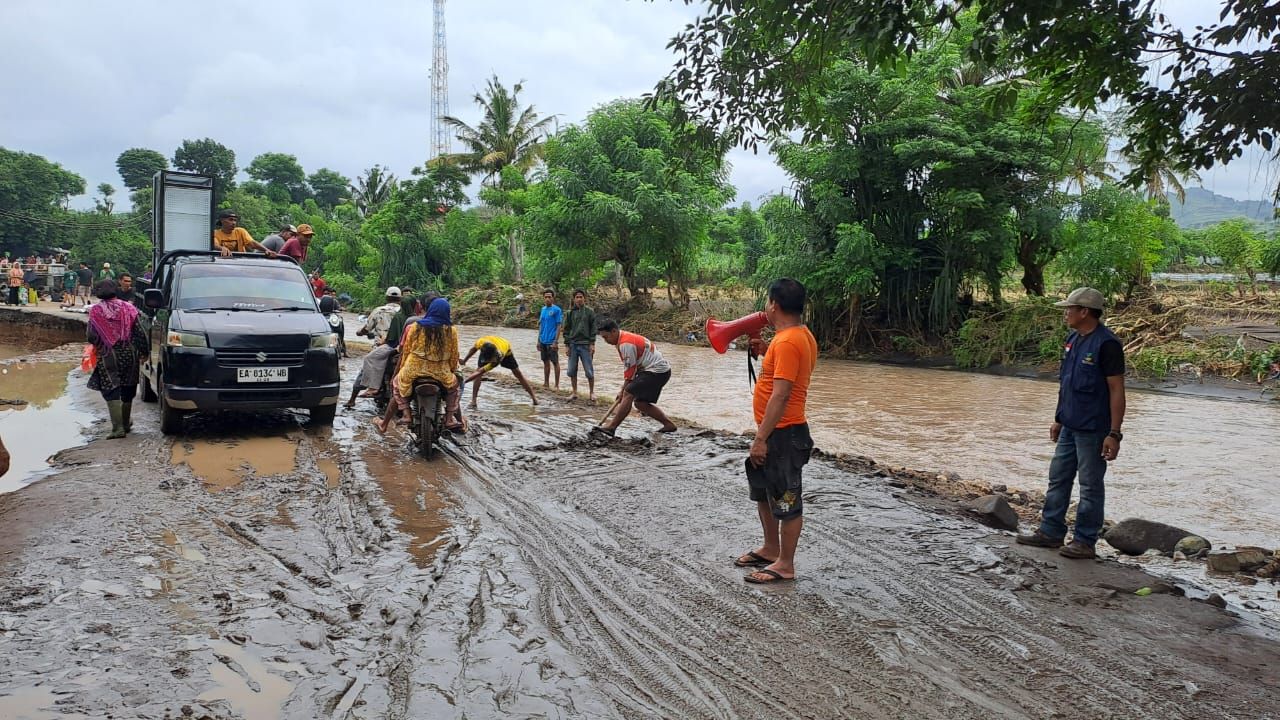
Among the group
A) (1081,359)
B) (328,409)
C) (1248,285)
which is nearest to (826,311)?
(1248,285)

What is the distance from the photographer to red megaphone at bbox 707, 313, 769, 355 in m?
5.61

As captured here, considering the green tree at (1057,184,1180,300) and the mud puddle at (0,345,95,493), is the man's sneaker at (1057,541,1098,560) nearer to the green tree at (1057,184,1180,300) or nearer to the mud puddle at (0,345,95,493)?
the mud puddle at (0,345,95,493)

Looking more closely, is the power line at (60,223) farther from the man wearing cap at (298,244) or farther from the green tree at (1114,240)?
the green tree at (1114,240)

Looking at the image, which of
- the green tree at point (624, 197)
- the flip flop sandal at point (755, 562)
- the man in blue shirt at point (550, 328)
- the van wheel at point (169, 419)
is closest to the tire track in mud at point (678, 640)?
the flip flop sandal at point (755, 562)

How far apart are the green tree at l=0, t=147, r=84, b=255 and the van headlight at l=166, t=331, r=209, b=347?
56635 mm

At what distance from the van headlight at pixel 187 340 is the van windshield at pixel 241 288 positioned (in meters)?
0.66

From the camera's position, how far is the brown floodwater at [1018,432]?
27.9ft

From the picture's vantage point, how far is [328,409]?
10039 mm

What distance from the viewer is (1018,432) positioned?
12625mm

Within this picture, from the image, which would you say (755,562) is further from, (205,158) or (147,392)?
(205,158)

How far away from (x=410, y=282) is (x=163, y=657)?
131 ft

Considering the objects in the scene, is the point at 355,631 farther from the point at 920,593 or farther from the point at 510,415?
the point at 510,415

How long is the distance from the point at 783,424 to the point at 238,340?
21.3 feet

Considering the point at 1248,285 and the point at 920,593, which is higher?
the point at 1248,285
